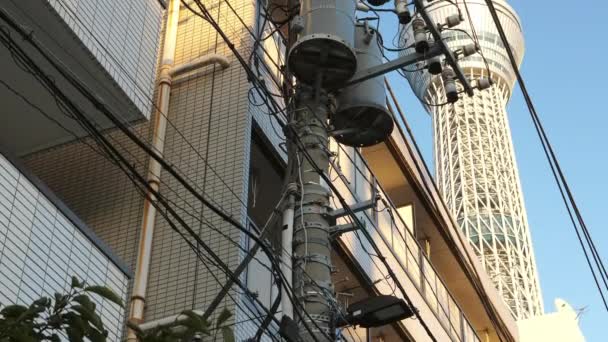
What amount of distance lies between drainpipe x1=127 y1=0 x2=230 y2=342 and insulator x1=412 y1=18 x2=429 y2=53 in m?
3.12

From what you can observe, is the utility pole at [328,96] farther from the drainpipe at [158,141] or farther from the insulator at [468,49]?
the drainpipe at [158,141]

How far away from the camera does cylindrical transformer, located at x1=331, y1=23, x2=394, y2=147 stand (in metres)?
8.47

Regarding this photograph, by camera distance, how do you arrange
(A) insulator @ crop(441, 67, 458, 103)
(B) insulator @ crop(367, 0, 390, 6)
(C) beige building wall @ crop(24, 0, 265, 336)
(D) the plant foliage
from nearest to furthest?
(D) the plant foliage → (A) insulator @ crop(441, 67, 458, 103) → (B) insulator @ crop(367, 0, 390, 6) → (C) beige building wall @ crop(24, 0, 265, 336)

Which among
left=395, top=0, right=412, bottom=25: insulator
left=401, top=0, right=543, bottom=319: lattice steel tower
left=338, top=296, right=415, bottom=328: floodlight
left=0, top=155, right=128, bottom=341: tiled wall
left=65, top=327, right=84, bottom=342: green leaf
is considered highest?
left=401, top=0, right=543, bottom=319: lattice steel tower

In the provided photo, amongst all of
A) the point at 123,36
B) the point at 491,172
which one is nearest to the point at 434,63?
the point at 123,36

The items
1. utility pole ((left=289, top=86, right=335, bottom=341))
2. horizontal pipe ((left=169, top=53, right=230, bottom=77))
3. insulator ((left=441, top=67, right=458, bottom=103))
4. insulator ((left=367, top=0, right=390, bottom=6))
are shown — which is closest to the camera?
utility pole ((left=289, top=86, right=335, bottom=341))

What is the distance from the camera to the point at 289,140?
8016 millimetres

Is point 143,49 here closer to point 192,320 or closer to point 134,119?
point 134,119

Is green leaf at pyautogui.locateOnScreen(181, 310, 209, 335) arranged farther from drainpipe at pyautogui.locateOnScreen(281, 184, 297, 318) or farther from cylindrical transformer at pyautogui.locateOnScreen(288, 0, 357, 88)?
cylindrical transformer at pyautogui.locateOnScreen(288, 0, 357, 88)

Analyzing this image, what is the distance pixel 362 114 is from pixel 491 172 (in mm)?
91238

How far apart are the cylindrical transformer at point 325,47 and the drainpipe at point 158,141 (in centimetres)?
245

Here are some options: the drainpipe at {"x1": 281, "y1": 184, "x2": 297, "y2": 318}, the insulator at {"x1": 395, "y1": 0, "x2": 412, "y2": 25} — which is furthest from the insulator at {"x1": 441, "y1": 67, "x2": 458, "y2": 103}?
the drainpipe at {"x1": 281, "y1": 184, "x2": 297, "y2": 318}

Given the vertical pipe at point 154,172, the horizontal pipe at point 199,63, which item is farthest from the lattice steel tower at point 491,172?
the horizontal pipe at point 199,63

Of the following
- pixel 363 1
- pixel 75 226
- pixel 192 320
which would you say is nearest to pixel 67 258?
pixel 75 226
